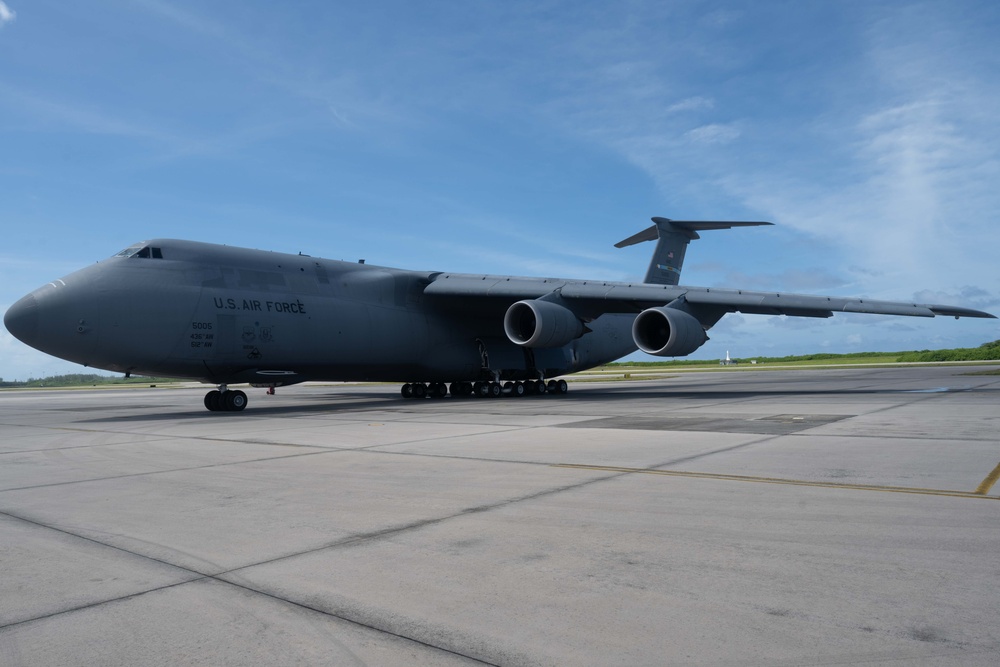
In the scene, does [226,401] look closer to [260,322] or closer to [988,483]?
[260,322]

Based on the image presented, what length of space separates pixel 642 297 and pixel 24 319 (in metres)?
13.3

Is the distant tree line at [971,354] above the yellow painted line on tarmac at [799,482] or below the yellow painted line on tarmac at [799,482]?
above

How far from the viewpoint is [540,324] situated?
712 inches

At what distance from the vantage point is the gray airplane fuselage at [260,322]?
1386 cm

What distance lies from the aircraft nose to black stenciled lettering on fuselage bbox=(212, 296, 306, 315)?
127 inches

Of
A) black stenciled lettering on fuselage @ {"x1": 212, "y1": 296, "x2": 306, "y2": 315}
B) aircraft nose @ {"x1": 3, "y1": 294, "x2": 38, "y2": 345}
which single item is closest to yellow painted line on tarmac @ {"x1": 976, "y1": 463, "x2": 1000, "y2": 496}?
black stenciled lettering on fuselage @ {"x1": 212, "y1": 296, "x2": 306, "y2": 315}

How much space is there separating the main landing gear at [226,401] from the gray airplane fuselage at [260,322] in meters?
0.49

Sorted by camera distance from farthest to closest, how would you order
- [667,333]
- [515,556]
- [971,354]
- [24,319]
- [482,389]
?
[971,354] → [482,389] → [667,333] → [24,319] → [515,556]

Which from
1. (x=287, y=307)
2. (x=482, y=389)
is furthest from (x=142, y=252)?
(x=482, y=389)

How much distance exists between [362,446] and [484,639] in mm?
6320

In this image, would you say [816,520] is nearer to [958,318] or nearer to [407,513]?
[407,513]

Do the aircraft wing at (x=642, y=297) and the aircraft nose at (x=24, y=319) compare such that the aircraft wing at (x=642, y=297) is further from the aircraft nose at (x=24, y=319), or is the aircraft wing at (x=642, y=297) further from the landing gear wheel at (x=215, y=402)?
the aircraft nose at (x=24, y=319)

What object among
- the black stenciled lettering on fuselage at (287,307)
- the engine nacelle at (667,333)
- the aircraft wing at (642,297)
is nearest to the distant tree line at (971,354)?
the aircraft wing at (642,297)

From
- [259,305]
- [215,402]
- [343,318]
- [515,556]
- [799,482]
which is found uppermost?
[259,305]
